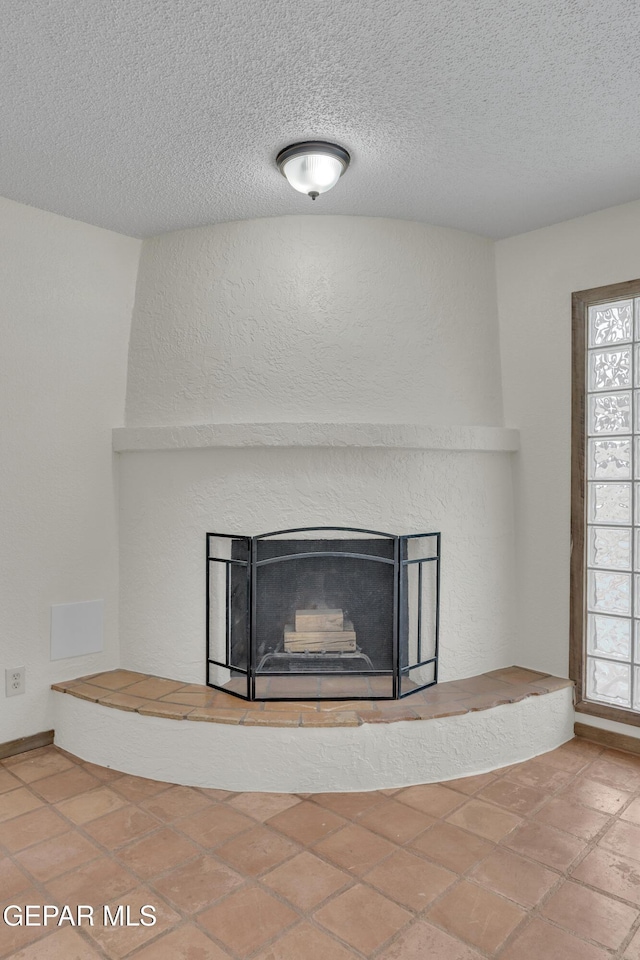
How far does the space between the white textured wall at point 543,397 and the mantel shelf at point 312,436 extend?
328 mm

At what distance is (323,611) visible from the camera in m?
2.84

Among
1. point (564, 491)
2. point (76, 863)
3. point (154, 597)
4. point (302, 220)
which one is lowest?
point (76, 863)

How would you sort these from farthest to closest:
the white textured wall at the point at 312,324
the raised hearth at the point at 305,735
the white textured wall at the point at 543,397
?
the white textured wall at the point at 543,397 → the white textured wall at the point at 312,324 → the raised hearth at the point at 305,735

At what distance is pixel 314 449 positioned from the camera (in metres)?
2.77

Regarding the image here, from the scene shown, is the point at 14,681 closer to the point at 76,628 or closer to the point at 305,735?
the point at 76,628

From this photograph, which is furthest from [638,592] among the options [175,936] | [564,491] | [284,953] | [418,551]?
[175,936]

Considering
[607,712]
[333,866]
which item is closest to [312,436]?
[333,866]

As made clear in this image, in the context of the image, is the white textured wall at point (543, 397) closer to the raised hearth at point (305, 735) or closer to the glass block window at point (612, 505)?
the glass block window at point (612, 505)

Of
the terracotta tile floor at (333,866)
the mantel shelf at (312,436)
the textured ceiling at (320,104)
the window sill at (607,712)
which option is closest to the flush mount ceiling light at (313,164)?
the textured ceiling at (320,104)

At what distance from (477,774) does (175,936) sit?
137cm

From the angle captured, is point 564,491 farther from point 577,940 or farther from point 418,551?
point 577,940

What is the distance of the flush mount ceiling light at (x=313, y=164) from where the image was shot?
2.19m

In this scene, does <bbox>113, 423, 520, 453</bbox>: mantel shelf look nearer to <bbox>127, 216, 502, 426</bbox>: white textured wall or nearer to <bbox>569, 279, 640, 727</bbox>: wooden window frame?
<bbox>127, 216, 502, 426</bbox>: white textured wall

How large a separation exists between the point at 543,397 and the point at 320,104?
169 cm
